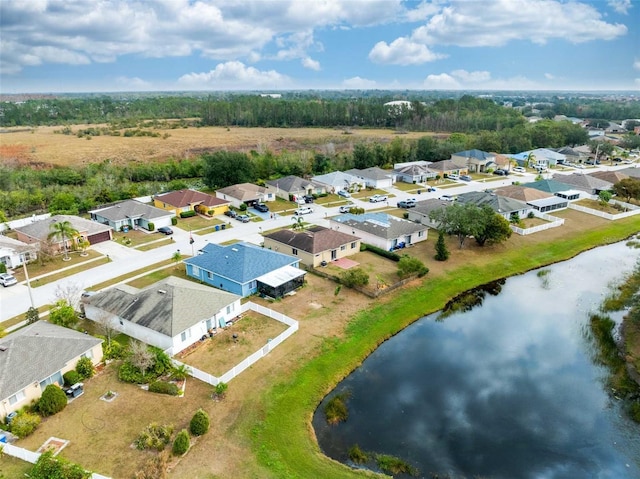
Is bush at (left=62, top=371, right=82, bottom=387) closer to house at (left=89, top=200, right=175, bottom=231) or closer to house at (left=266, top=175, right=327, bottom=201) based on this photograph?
house at (left=89, top=200, right=175, bottom=231)

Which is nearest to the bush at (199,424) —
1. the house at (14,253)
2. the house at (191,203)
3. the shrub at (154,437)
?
the shrub at (154,437)

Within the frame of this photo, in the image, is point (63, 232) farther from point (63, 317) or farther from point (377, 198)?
point (377, 198)

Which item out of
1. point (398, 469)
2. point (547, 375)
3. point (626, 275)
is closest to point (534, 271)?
point (626, 275)

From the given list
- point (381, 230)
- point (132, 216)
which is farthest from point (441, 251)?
point (132, 216)

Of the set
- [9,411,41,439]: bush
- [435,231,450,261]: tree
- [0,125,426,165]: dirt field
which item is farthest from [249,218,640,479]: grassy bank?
[0,125,426,165]: dirt field

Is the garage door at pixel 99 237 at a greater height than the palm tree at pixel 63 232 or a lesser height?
lesser

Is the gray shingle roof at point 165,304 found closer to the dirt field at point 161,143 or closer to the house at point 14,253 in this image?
the house at point 14,253
